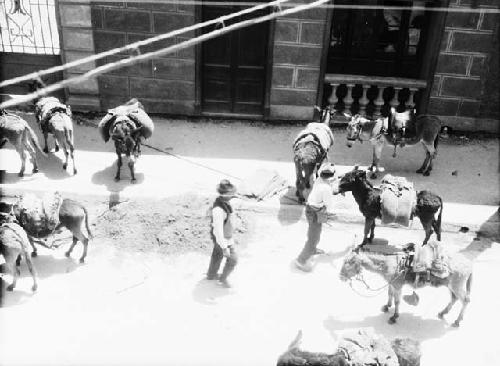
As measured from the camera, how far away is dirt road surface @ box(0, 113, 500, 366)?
6.54m

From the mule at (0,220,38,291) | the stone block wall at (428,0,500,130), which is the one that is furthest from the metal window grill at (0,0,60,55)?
the stone block wall at (428,0,500,130)

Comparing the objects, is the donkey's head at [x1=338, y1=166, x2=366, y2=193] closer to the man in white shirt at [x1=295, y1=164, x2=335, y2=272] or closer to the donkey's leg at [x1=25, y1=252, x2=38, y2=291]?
the man in white shirt at [x1=295, y1=164, x2=335, y2=272]

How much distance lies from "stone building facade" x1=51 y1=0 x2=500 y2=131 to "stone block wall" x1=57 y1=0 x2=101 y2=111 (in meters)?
0.02

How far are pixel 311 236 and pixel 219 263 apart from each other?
141 centimetres

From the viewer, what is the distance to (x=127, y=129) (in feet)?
30.4

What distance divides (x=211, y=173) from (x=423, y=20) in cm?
590

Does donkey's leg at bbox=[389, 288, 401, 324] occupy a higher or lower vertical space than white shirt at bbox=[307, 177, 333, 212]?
lower

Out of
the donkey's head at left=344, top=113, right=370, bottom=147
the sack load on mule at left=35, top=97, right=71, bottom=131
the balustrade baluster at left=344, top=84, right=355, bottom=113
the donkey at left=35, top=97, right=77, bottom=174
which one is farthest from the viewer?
the balustrade baluster at left=344, top=84, right=355, bottom=113

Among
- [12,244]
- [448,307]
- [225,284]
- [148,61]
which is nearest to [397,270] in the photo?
[448,307]

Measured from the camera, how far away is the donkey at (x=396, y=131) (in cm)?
997

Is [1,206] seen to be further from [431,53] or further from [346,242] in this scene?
[431,53]

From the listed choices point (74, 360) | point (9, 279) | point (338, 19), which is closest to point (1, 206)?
point (9, 279)

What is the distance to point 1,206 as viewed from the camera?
7484 mm

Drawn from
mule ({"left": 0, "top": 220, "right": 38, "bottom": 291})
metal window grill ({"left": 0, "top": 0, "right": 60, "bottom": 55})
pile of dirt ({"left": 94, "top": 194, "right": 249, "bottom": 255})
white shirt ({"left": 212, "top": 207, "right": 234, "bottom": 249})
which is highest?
metal window grill ({"left": 0, "top": 0, "right": 60, "bottom": 55})
